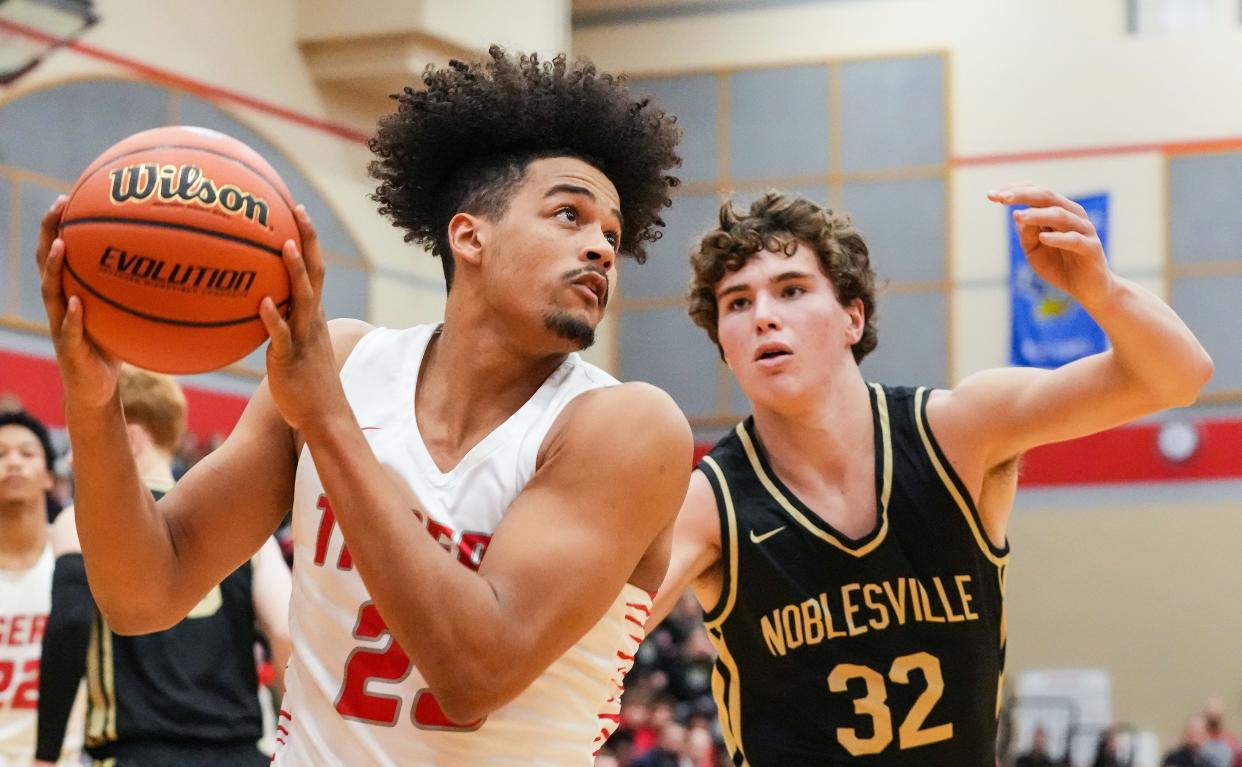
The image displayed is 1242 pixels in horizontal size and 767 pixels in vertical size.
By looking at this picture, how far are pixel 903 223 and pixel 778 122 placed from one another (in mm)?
2047

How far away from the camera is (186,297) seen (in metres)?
2.54

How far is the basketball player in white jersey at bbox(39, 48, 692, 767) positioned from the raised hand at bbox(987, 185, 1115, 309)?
85cm

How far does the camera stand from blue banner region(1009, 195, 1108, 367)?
17.6m

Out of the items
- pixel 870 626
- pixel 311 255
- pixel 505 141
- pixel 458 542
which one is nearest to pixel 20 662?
pixel 870 626

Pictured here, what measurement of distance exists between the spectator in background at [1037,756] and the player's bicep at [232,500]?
14.8 meters

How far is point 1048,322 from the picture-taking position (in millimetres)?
18156

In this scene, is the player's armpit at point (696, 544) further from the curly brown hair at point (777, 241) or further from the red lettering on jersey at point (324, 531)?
the red lettering on jersey at point (324, 531)

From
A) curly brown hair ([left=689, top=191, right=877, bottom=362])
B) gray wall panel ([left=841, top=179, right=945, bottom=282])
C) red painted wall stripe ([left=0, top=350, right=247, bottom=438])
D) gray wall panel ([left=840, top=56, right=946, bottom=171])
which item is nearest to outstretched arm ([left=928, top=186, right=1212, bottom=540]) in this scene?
curly brown hair ([left=689, top=191, right=877, bottom=362])

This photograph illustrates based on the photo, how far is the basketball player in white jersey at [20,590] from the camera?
5875 mm

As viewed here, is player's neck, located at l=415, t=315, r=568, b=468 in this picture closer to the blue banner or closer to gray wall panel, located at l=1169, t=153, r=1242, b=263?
the blue banner

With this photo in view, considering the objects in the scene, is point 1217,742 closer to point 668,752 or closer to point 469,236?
point 668,752

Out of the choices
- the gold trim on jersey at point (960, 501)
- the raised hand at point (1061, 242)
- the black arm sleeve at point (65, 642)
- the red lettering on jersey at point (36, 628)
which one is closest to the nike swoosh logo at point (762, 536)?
the gold trim on jersey at point (960, 501)

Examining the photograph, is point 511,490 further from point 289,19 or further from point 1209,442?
point 1209,442

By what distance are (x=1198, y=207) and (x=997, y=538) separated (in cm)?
1603
